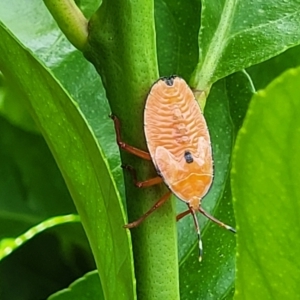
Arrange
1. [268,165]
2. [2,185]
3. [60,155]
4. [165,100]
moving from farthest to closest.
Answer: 1. [2,185]
2. [165,100]
3. [60,155]
4. [268,165]

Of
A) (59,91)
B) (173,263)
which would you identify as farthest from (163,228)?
(59,91)

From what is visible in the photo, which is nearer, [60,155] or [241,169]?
[241,169]

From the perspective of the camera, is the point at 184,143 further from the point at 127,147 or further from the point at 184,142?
the point at 127,147

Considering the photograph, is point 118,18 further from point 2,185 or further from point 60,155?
point 2,185

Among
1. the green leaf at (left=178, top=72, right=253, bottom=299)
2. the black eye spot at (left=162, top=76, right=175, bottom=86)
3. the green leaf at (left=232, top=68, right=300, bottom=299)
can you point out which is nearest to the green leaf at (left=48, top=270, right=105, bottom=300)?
the green leaf at (left=178, top=72, right=253, bottom=299)

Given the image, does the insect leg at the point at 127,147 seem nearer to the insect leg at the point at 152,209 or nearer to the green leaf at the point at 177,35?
the insect leg at the point at 152,209

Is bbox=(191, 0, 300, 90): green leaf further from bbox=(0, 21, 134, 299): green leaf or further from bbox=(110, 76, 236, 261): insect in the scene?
bbox=(0, 21, 134, 299): green leaf

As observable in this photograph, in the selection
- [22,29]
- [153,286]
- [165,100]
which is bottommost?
[153,286]

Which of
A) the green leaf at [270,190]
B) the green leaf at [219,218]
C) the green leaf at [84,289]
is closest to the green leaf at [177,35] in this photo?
the green leaf at [219,218]
